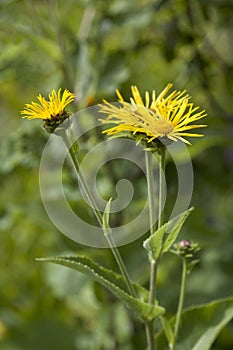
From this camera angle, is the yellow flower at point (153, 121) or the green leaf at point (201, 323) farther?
the green leaf at point (201, 323)

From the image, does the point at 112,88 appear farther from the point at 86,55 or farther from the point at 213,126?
the point at 213,126

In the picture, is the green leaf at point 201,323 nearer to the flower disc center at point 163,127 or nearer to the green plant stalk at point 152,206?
the green plant stalk at point 152,206

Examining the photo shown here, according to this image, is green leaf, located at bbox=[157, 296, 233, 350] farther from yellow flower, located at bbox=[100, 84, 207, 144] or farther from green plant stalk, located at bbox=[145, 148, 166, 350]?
yellow flower, located at bbox=[100, 84, 207, 144]

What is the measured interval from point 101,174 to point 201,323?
0.39 metres

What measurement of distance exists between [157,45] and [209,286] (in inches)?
14.7

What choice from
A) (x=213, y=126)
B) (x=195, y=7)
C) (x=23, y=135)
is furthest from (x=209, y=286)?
(x=195, y=7)

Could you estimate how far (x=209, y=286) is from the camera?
0.99m

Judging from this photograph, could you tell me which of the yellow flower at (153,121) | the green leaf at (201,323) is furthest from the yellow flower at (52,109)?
the green leaf at (201,323)

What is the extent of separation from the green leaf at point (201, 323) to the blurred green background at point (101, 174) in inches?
10.0

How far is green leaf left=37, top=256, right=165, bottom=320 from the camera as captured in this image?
49cm

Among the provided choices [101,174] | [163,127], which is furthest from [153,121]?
[101,174]

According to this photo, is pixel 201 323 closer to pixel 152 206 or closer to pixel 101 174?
pixel 152 206

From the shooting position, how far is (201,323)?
60cm

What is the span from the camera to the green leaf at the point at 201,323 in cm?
59
